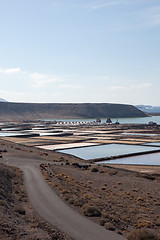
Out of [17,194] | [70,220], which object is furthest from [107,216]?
[17,194]

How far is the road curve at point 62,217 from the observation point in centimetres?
2036

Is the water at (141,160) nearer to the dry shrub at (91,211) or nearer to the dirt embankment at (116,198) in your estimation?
the dirt embankment at (116,198)

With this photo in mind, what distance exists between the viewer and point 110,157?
75500 mm

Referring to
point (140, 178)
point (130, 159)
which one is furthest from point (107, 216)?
point (130, 159)

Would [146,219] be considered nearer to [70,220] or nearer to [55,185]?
[70,220]

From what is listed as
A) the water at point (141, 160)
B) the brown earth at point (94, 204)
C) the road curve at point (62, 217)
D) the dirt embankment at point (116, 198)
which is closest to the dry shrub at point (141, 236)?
the road curve at point (62, 217)

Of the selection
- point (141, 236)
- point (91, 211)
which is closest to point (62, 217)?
point (91, 211)

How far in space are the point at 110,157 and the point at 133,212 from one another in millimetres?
47454

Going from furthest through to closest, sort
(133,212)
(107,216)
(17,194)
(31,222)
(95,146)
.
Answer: (95,146)
(17,194)
(133,212)
(107,216)
(31,222)

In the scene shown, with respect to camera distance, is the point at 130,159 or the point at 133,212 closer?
the point at 133,212

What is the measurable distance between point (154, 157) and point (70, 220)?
56.8 m

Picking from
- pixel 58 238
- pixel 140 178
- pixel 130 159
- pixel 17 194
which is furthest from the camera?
pixel 130 159

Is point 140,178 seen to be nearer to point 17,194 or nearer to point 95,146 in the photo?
point 17,194

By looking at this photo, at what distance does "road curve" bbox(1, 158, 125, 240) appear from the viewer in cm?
2036
